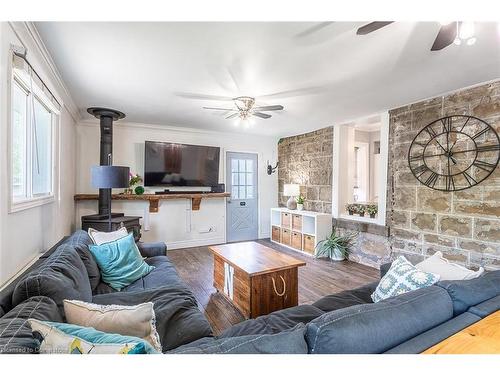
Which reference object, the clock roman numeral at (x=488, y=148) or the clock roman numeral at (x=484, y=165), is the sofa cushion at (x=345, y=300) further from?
the clock roman numeral at (x=488, y=148)

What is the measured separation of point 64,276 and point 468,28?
2.66 m

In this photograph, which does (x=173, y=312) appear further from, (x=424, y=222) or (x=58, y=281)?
(x=424, y=222)

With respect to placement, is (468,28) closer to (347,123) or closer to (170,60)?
(170,60)

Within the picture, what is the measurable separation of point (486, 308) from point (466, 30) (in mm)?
1392

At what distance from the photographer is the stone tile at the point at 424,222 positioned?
3100 mm

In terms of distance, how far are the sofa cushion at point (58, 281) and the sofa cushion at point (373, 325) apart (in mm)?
1258

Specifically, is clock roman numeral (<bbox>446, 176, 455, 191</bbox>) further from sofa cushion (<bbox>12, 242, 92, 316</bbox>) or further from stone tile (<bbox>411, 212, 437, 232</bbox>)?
sofa cushion (<bbox>12, 242, 92, 316</bbox>)

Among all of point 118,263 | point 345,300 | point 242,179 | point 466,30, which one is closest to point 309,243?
point 242,179

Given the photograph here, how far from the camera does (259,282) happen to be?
226 centimetres

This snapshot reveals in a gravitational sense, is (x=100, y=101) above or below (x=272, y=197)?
above

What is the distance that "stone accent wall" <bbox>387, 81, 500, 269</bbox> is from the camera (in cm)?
262

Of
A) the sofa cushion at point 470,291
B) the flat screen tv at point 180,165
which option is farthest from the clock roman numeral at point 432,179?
the flat screen tv at point 180,165

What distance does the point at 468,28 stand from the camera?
133 centimetres
